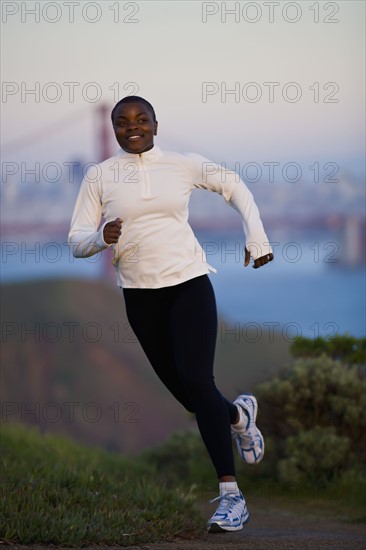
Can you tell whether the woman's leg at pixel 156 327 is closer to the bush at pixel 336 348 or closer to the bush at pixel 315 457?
the bush at pixel 315 457

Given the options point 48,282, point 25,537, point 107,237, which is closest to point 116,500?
point 25,537

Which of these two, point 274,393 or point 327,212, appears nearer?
point 274,393

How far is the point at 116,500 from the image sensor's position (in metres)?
5.42

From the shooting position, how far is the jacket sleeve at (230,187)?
495 cm

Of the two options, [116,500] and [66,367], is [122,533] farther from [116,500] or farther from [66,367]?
[66,367]

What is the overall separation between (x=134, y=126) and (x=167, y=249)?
560 mm

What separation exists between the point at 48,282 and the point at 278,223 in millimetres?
4682

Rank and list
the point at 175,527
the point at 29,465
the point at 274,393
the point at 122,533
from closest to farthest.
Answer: the point at 122,533
the point at 175,527
the point at 29,465
the point at 274,393

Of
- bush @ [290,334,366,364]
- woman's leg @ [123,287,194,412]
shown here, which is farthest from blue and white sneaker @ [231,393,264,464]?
bush @ [290,334,366,364]

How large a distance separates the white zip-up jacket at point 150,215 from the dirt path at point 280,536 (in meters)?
1.19

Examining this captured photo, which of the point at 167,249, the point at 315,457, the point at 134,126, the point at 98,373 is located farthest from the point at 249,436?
the point at 98,373

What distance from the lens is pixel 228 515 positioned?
4809 mm

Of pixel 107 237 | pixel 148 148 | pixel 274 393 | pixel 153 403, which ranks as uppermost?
pixel 148 148

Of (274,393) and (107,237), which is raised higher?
(107,237)
